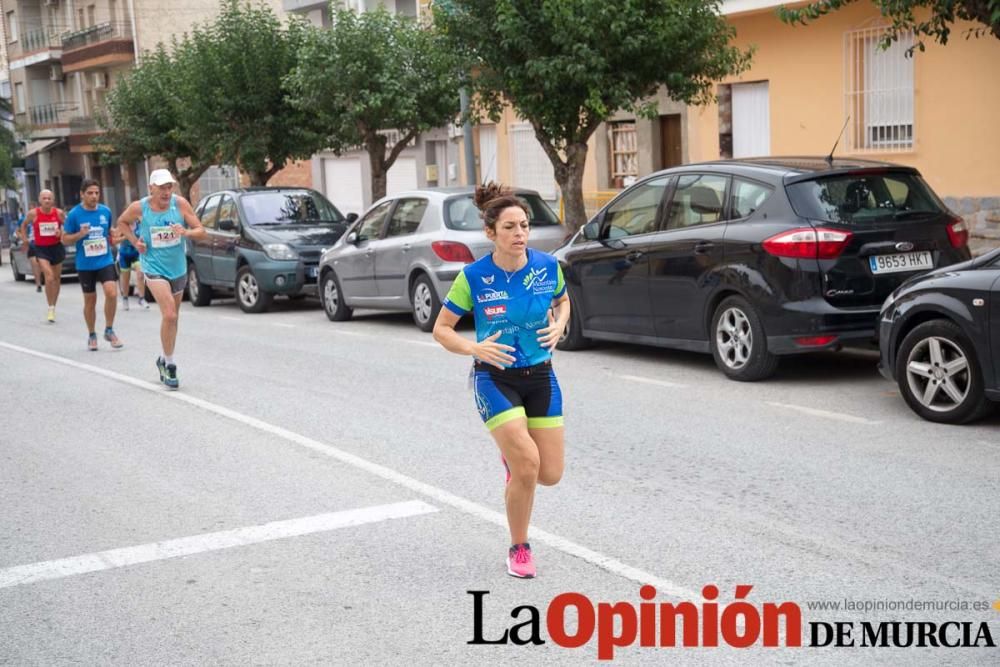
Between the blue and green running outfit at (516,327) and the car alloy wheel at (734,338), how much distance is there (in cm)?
492

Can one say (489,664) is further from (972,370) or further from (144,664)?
(972,370)

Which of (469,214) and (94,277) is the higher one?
(469,214)

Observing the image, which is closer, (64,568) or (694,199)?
(64,568)

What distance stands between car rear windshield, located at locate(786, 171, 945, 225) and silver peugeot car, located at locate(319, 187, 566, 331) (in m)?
4.79

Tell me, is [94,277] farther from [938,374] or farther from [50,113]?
[50,113]

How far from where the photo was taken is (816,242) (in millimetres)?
9766

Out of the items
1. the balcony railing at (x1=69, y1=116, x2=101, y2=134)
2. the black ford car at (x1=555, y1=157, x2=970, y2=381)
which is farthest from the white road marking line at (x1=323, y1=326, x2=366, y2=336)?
the balcony railing at (x1=69, y1=116, x2=101, y2=134)

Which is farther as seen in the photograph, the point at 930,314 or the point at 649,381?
the point at 649,381

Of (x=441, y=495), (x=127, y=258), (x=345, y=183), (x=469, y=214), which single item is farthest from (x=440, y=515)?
(x=345, y=183)

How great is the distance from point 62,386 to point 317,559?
21.7 ft

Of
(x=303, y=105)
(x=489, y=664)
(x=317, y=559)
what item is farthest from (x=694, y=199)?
(x=303, y=105)

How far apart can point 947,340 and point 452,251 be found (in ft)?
23.6

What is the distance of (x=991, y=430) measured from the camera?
8.21 metres

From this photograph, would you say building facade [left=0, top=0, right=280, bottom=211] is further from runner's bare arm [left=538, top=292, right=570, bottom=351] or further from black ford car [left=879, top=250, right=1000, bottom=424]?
runner's bare arm [left=538, top=292, right=570, bottom=351]
